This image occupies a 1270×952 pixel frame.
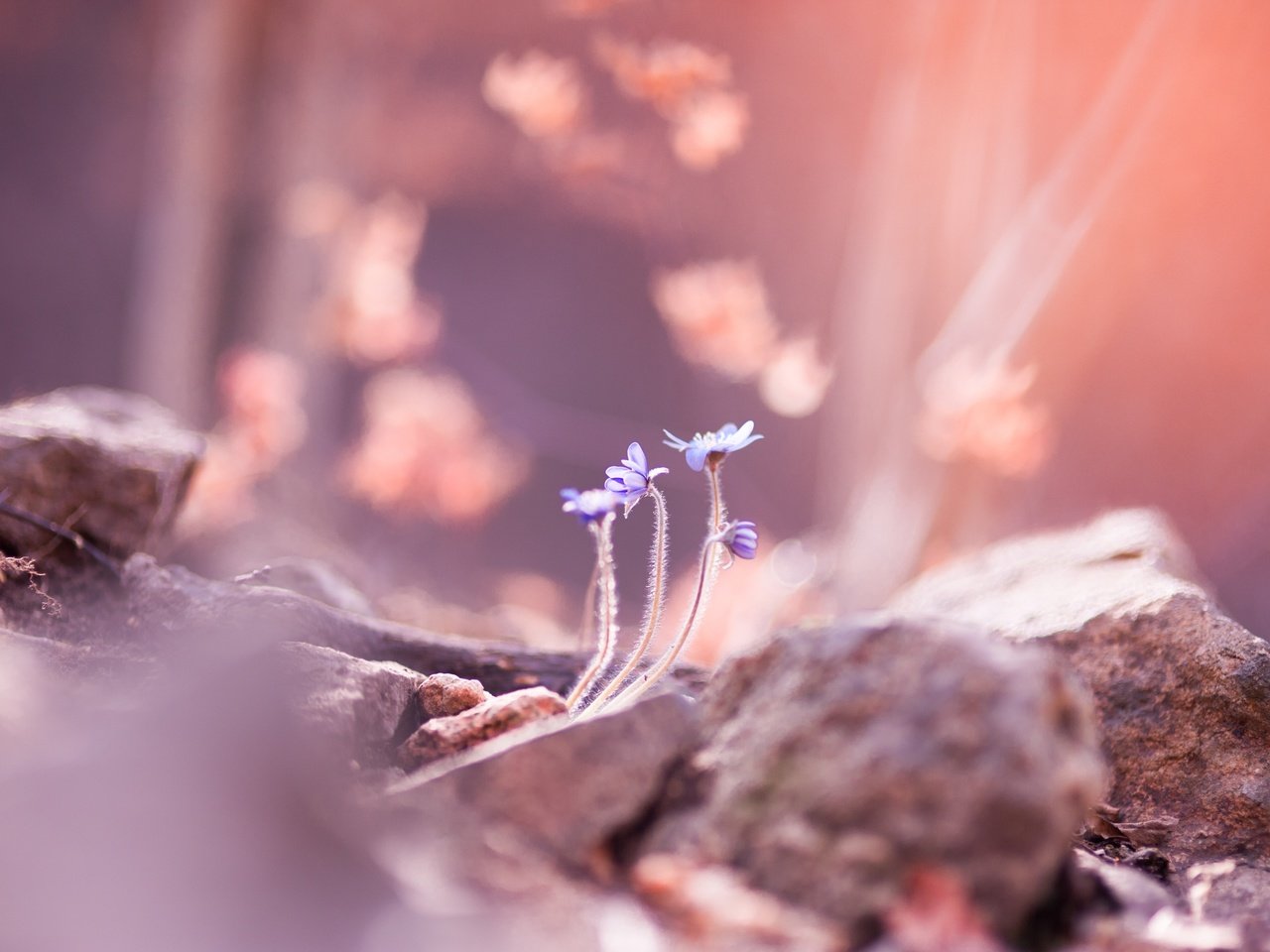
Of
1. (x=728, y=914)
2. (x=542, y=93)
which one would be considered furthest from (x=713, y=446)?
(x=542, y=93)

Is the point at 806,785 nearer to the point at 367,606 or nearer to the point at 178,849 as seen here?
the point at 178,849

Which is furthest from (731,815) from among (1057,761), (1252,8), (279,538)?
(1252,8)

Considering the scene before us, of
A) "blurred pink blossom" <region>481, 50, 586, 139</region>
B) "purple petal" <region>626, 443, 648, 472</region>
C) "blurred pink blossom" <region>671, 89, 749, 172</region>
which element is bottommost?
"purple petal" <region>626, 443, 648, 472</region>

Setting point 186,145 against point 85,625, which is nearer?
point 85,625

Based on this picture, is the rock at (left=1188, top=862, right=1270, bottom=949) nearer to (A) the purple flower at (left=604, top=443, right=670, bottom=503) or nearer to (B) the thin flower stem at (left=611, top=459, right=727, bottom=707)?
(B) the thin flower stem at (left=611, top=459, right=727, bottom=707)

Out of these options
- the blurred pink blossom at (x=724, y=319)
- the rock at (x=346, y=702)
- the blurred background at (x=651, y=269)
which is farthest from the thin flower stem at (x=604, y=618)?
the blurred pink blossom at (x=724, y=319)

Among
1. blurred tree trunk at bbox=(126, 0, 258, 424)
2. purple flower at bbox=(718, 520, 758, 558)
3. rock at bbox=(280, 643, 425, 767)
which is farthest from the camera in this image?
blurred tree trunk at bbox=(126, 0, 258, 424)

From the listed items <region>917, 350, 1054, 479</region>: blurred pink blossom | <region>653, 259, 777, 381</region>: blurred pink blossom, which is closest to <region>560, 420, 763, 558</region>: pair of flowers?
<region>653, 259, 777, 381</region>: blurred pink blossom
